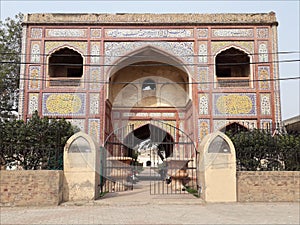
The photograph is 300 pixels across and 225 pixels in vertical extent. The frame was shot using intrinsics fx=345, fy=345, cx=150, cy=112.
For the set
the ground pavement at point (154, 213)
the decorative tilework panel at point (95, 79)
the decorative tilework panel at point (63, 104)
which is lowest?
the ground pavement at point (154, 213)

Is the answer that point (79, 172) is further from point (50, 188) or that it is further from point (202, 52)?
point (202, 52)

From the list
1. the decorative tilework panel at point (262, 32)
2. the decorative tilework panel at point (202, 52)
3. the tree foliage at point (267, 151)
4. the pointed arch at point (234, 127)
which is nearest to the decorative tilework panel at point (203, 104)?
the pointed arch at point (234, 127)

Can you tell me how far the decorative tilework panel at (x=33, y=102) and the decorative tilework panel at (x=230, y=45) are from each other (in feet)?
25.5

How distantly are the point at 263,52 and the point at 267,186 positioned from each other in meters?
7.92

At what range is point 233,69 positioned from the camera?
677 inches

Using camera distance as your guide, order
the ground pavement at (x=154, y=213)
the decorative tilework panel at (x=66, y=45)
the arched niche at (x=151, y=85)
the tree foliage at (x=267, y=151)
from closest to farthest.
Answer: the ground pavement at (x=154, y=213)
the tree foliage at (x=267, y=151)
the decorative tilework panel at (x=66, y=45)
the arched niche at (x=151, y=85)

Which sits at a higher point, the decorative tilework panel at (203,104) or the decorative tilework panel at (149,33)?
the decorative tilework panel at (149,33)

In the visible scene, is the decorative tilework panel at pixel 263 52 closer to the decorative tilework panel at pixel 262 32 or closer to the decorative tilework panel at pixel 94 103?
the decorative tilework panel at pixel 262 32

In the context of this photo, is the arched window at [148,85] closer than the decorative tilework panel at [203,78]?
No

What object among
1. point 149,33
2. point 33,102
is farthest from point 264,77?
point 33,102

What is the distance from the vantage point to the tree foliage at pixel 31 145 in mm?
9305

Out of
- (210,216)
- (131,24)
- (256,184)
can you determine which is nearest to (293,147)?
(256,184)

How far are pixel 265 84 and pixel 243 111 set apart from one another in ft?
4.97

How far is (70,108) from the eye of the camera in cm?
1448
